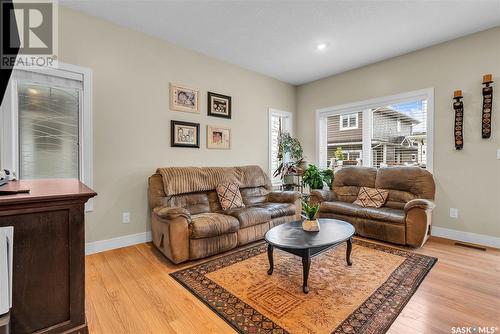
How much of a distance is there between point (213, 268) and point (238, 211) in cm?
83

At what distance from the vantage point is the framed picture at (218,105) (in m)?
3.90

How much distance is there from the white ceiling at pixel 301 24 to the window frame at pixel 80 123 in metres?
0.74

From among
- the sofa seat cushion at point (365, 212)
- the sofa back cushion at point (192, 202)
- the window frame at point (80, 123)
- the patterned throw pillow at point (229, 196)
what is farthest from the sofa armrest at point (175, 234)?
the sofa seat cushion at point (365, 212)

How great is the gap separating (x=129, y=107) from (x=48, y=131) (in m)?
0.91

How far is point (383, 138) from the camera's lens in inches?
168

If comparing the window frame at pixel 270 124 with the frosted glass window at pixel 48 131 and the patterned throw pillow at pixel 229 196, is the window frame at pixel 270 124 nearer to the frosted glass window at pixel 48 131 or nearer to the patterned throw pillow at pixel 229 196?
the patterned throw pillow at pixel 229 196

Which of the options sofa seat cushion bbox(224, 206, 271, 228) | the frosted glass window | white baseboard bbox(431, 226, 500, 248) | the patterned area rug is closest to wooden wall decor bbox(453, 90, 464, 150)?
white baseboard bbox(431, 226, 500, 248)

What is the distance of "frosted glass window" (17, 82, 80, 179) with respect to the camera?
259 centimetres

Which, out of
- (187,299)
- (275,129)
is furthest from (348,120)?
(187,299)

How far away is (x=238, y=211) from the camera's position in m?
3.12

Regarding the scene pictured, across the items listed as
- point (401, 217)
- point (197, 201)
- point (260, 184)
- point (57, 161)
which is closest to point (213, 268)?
point (197, 201)

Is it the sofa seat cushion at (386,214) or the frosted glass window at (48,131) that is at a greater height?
the frosted glass window at (48,131)

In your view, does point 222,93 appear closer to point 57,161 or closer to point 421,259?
point 57,161

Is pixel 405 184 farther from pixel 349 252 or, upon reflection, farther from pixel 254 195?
pixel 254 195
